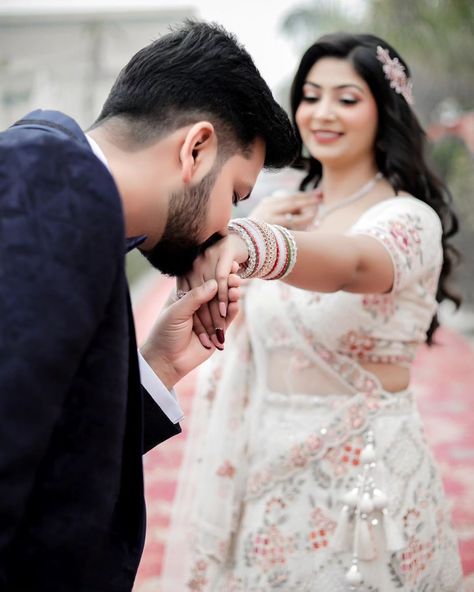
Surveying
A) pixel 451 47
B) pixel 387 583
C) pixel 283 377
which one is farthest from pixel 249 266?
pixel 451 47

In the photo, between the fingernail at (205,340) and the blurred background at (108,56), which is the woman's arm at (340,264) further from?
the blurred background at (108,56)

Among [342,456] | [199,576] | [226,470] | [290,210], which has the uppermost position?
[290,210]

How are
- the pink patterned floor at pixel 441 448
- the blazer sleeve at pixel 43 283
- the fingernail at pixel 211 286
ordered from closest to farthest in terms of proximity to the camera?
the blazer sleeve at pixel 43 283 → the fingernail at pixel 211 286 → the pink patterned floor at pixel 441 448

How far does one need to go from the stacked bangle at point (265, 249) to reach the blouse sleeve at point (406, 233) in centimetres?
27

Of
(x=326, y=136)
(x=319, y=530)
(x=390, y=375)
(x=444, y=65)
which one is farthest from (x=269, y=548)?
(x=444, y=65)

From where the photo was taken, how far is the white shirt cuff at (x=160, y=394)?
1.35 metres

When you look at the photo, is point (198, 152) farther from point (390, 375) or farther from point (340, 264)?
point (390, 375)

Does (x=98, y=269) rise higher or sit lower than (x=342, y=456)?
higher

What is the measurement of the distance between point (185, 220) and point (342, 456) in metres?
0.95

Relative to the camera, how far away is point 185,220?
1.23 m

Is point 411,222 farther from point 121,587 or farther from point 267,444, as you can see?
point 121,587

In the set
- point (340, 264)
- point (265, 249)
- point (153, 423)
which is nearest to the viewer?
point (153, 423)

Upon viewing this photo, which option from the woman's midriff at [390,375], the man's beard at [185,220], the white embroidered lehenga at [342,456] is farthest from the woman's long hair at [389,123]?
the man's beard at [185,220]

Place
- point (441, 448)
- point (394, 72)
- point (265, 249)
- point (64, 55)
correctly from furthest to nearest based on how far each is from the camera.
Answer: point (64, 55) → point (441, 448) → point (394, 72) → point (265, 249)
